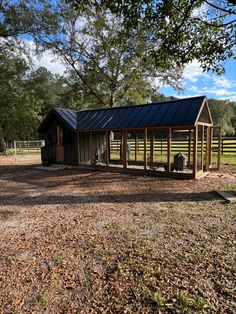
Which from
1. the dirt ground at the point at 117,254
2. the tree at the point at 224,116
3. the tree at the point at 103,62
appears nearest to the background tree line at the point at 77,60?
the tree at the point at 103,62

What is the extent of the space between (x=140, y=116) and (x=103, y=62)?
1044 cm

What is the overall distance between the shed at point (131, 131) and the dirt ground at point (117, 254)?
11.0ft

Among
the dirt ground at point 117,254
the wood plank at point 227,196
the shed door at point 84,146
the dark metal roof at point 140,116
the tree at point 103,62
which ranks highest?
the tree at point 103,62

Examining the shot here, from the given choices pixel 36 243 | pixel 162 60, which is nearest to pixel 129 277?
pixel 36 243

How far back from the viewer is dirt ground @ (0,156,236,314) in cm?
253

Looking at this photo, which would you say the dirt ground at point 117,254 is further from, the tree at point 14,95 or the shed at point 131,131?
the tree at point 14,95

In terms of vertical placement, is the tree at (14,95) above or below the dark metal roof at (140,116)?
above

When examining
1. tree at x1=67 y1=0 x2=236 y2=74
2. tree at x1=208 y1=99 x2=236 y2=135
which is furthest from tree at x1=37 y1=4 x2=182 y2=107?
tree at x1=208 y1=99 x2=236 y2=135

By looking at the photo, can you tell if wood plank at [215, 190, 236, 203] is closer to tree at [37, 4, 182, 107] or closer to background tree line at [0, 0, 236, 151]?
background tree line at [0, 0, 236, 151]

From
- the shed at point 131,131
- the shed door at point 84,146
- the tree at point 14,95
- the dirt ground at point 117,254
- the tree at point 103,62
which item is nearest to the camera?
the dirt ground at point 117,254

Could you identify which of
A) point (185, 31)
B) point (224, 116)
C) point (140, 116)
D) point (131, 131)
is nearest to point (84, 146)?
point (131, 131)

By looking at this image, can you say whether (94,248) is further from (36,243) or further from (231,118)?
(231,118)

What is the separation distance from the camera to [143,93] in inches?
788

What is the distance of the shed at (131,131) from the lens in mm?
9469
